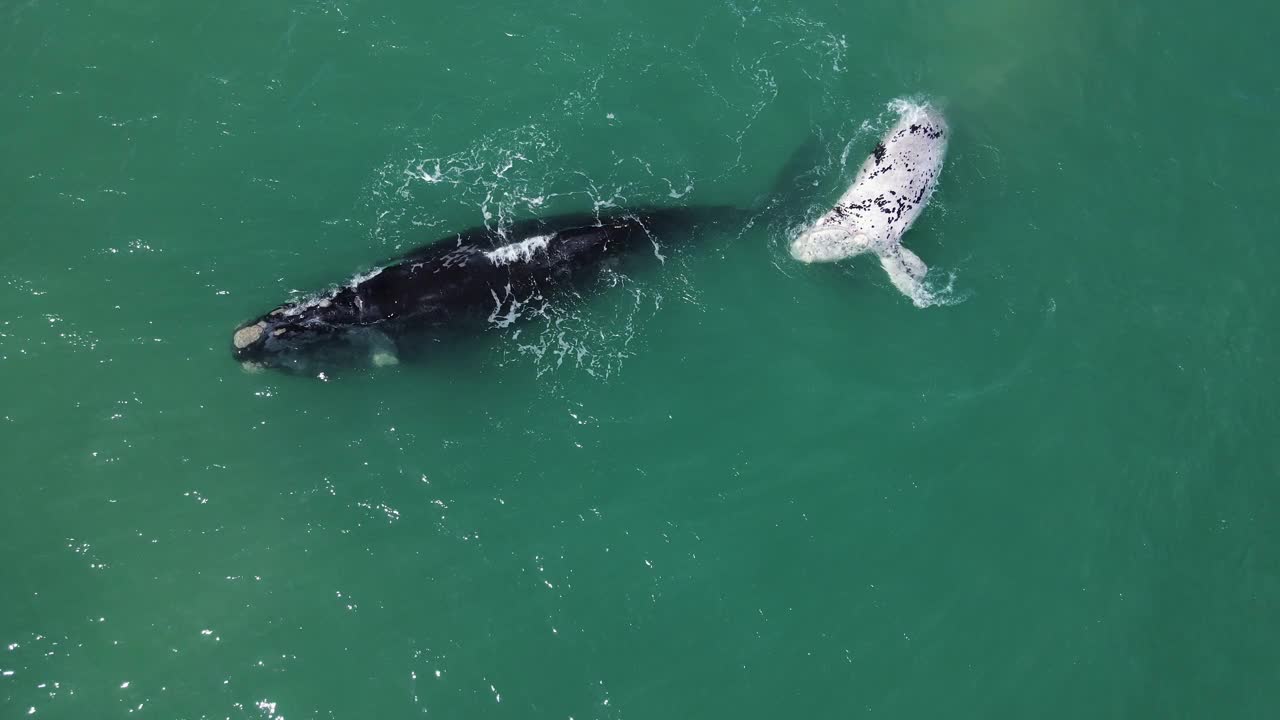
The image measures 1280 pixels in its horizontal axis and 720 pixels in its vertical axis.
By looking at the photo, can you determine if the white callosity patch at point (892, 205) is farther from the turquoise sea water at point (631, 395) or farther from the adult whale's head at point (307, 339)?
the adult whale's head at point (307, 339)

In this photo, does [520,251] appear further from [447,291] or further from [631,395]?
[631,395]

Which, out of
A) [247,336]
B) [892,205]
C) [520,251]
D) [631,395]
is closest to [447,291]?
[520,251]

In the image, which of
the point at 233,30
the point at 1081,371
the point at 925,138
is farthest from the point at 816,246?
the point at 233,30

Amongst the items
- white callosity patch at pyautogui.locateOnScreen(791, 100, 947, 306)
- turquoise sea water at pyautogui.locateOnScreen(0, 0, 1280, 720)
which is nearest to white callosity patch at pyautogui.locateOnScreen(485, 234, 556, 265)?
turquoise sea water at pyautogui.locateOnScreen(0, 0, 1280, 720)

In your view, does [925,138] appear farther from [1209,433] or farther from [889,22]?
[1209,433]

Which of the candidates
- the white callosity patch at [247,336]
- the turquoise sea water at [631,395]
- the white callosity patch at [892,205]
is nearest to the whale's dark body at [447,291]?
the white callosity patch at [247,336]

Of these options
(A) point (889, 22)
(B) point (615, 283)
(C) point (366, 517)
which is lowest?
(C) point (366, 517)
